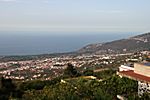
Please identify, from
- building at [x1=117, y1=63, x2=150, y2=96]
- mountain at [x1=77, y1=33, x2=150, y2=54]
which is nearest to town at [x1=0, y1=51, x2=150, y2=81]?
building at [x1=117, y1=63, x2=150, y2=96]

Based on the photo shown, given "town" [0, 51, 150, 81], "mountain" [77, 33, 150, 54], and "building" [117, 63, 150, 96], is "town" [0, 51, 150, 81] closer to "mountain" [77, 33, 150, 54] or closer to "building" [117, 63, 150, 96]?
"building" [117, 63, 150, 96]

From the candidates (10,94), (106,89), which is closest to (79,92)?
(106,89)

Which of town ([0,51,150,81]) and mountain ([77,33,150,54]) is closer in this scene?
town ([0,51,150,81])

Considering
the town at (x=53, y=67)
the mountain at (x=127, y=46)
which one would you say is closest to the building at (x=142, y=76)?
the town at (x=53, y=67)

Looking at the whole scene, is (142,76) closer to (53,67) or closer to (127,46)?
(53,67)

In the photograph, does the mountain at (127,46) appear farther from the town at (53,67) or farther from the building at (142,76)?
the building at (142,76)

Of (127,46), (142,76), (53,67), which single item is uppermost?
(142,76)

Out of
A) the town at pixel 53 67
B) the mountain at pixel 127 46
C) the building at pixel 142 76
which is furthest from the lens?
the mountain at pixel 127 46

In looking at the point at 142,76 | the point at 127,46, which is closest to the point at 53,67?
the point at 142,76

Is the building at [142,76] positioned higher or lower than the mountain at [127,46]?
higher

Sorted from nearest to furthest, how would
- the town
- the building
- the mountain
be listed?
the building → the town → the mountain

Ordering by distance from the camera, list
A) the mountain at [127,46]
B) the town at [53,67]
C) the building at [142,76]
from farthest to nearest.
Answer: the mountain at [127,46], the town at [53,67], the building at [142,76]
